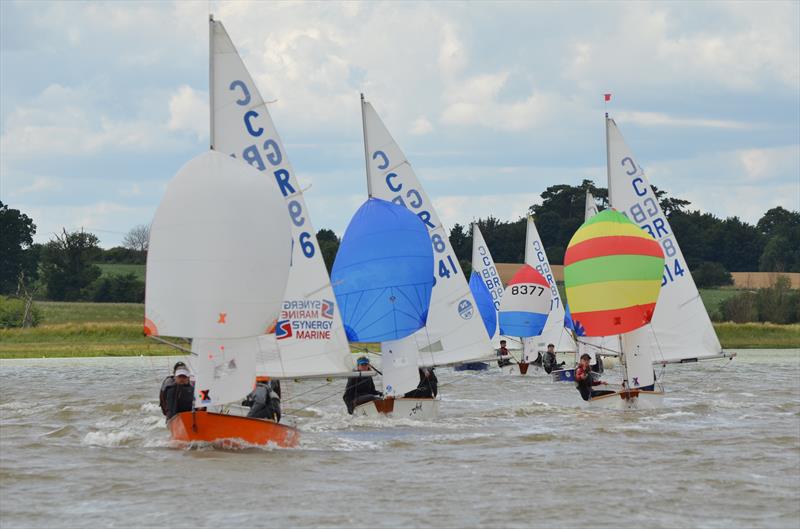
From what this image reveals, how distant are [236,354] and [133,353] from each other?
41.6 metres

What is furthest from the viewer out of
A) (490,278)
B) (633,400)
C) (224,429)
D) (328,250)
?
(328,250)

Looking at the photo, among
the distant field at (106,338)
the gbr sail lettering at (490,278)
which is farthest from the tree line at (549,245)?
the gbr sail lettering at (490,278)

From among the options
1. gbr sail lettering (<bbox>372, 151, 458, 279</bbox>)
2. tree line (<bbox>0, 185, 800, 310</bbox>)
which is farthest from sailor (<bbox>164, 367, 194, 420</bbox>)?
tree line (<bbox>0, 185, 800, 310</bbox>)

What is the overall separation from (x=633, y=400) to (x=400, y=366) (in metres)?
5.89

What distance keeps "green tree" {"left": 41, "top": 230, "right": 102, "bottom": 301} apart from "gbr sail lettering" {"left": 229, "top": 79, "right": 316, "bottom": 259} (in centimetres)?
7562

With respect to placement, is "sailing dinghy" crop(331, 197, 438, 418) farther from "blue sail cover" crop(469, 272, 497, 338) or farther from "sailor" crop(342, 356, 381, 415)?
"blue sail cover" crop(469, 272, 497, 338)

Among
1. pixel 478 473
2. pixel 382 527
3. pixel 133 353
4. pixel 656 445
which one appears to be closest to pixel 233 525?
pixel 382 527

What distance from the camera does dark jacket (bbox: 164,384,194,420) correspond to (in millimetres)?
21453

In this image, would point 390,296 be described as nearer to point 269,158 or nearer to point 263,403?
point 269,158

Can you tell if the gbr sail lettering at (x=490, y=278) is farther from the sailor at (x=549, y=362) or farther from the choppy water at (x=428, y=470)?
the choppy water at (x=428, y=470)

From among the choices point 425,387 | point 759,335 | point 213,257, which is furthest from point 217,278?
point 759,335

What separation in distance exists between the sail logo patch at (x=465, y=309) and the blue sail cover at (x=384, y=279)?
159 inches

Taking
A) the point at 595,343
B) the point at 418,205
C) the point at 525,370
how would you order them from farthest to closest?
the point at 525,370, the point at 595,343, the point at 418,205

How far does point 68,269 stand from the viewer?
3922 inches
